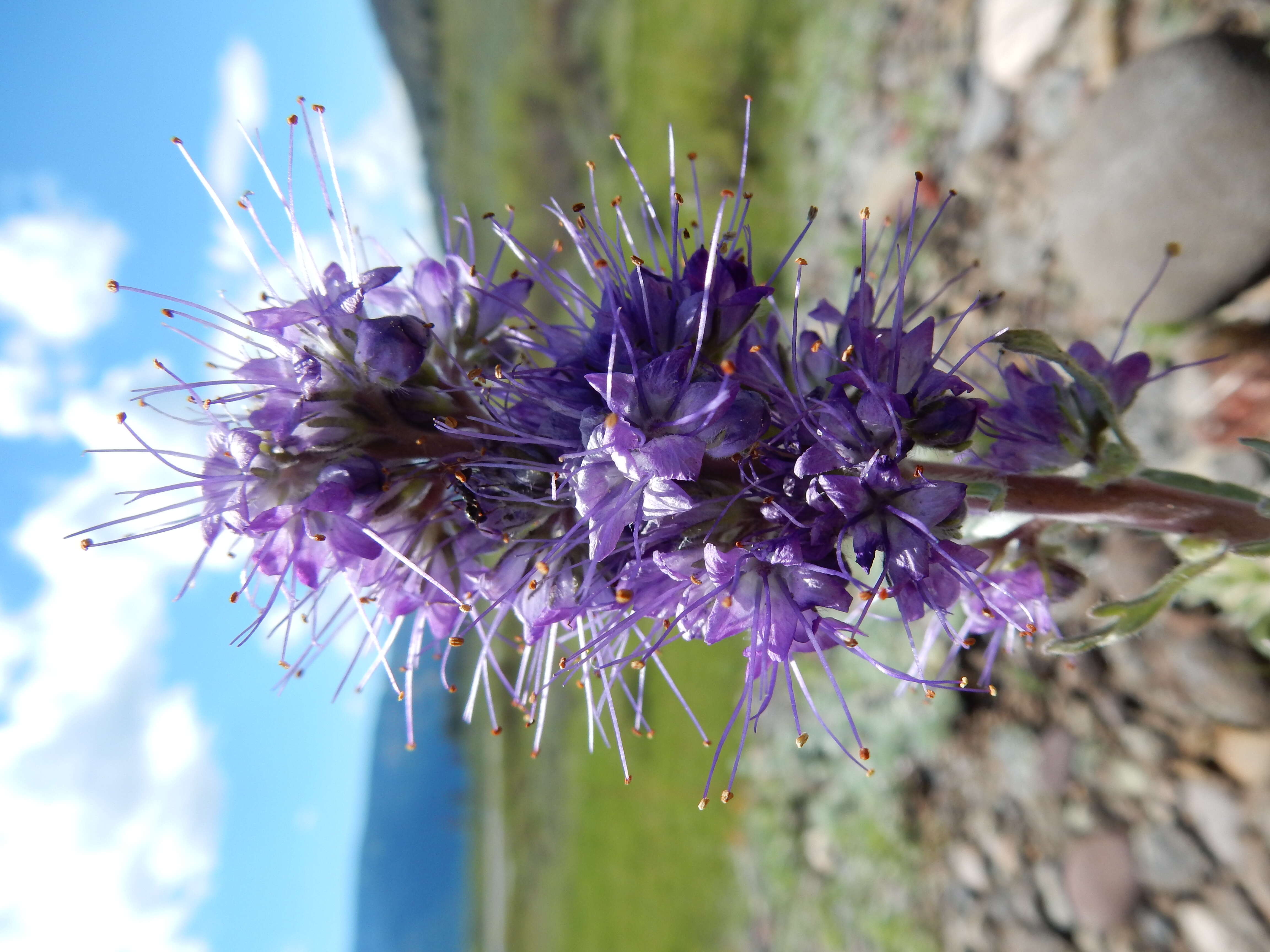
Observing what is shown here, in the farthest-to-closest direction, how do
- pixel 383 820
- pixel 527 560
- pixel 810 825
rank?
1. pixel 383 820
2. pixel 810 825
3. pixel 527 560

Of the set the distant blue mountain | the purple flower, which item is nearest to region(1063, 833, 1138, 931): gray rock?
the purple flower

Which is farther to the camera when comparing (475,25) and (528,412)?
(475,25)

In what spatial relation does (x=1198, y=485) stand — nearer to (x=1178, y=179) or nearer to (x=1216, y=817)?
(x=1178, y=179)

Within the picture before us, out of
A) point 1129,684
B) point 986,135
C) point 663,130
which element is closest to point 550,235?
point 663,130

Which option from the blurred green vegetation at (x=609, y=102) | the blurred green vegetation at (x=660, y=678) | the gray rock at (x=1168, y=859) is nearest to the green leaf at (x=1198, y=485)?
the gray rock at (x=1168, y=859)

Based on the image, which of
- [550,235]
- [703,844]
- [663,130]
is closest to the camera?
[703,844]

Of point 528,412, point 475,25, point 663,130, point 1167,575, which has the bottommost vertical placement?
point 1167,575

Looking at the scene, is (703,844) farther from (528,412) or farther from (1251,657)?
(528,412)

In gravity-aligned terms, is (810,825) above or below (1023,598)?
above
